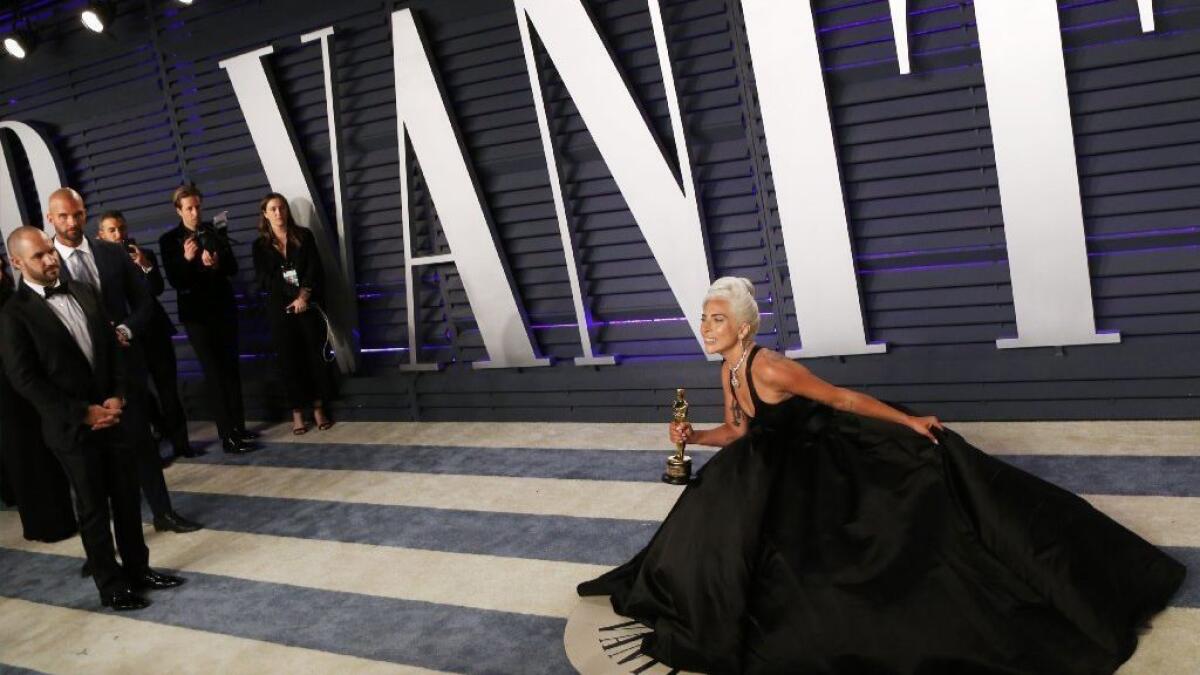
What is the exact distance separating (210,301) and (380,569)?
10.5 ft

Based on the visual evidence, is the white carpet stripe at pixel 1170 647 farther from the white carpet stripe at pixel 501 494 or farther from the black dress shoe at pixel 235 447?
the black dress shoe at pixel 235 447

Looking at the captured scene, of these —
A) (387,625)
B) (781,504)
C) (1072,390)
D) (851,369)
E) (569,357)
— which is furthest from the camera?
(569,357)

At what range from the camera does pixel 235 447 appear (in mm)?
6785

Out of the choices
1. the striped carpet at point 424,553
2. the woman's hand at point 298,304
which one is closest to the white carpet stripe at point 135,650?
the striped carpet at point 424,553

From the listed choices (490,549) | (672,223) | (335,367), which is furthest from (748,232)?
(335,367)

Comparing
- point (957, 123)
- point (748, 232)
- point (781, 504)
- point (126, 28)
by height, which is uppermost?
point (126, 28)

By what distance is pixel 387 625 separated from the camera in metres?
3.68

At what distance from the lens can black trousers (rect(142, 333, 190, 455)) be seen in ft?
21.3

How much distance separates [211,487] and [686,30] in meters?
3.91

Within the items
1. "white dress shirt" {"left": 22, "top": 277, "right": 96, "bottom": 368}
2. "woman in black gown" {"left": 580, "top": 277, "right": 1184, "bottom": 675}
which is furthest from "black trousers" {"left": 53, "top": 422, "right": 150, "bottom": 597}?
"woman in black gown" {"left": 580, "top": 277, "right": 1184, "bottom": 675}

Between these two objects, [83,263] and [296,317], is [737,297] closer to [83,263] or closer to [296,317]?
[83,263]

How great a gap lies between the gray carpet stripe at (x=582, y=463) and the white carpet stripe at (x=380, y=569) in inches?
41.3

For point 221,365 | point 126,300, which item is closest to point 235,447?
point 221,365

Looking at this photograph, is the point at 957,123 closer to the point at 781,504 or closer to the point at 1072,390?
the point at 1072,390
